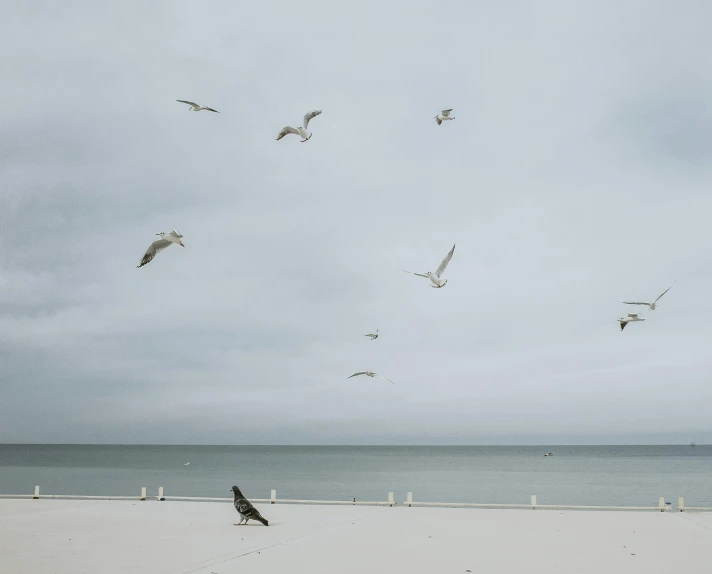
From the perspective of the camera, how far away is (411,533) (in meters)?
20.0

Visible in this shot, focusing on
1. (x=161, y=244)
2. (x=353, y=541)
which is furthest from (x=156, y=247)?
(x=353, y=541)

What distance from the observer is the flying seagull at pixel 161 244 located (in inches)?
546

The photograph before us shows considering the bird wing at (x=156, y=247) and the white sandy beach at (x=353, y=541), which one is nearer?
the bird wing at (x=156, y=247)

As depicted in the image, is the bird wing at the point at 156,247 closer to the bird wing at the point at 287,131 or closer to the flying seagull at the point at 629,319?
the bird wing at the point at 287,131

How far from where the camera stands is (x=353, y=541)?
18.5m

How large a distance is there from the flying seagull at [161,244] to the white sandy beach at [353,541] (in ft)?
20.7

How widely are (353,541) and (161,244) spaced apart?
927cm

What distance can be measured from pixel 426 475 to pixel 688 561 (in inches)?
4221

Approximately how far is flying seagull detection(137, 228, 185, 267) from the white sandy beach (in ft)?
20.7

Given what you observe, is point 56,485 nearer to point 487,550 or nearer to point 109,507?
point 109,507

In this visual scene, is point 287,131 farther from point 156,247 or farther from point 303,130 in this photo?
point 156,247

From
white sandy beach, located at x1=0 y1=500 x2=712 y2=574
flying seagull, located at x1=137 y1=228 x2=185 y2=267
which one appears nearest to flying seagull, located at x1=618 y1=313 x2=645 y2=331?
white sandy beach, located at x1=0 y1=500 x2=712 y2=574

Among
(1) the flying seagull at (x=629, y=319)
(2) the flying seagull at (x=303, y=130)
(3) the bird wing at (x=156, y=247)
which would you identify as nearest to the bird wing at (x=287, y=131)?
(2) the flying seagull at (x=303, y=130)

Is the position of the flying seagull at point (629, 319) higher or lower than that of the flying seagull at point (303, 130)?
lower
